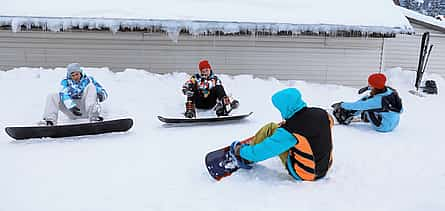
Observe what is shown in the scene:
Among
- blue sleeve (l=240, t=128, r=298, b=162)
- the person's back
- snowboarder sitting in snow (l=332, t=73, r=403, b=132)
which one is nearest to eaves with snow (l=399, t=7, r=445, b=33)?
snowboarder sitting in snow (l=332, t=73, r=403, b=132)

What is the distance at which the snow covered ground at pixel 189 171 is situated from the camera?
10.1ft

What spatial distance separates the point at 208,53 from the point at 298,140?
6.12 m

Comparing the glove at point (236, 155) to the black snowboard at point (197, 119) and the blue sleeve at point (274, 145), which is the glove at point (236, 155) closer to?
the blue sleeve at point (274, 145)

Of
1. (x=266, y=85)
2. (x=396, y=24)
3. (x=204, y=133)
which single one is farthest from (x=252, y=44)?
(x=204, y=133)

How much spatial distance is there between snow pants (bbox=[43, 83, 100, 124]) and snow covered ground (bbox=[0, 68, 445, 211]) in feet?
1.38

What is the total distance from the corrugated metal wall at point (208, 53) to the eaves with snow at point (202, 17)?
403 mm

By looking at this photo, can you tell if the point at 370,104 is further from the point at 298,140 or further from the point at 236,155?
the point at 236,155

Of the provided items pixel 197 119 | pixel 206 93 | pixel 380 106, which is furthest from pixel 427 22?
pixel 197 119

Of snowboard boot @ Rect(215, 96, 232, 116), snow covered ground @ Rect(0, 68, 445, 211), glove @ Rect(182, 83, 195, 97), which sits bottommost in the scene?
snow covered ground @ Rect(0, 68, 445, 211)

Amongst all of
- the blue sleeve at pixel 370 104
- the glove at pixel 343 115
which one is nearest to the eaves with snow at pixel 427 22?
the glove at pixel 343 115

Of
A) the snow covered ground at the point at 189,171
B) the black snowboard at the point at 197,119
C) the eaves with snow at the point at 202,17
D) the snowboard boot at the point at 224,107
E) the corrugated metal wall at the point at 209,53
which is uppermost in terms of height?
the eaves with snow at the point at 202,17

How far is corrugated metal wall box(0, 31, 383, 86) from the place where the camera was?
28.4 feet

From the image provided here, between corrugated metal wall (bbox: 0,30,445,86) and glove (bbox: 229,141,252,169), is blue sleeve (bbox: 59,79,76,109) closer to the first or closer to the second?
glove (bbox: 229,141,252,169)

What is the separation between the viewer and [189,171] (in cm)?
372
